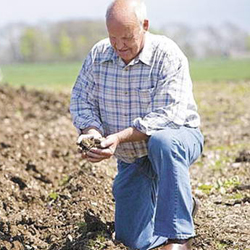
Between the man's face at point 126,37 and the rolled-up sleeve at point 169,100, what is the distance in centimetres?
21

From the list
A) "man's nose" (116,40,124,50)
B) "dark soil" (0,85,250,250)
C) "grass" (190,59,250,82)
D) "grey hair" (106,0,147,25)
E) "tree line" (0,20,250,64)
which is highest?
"grey hair" (106,0,147,25)

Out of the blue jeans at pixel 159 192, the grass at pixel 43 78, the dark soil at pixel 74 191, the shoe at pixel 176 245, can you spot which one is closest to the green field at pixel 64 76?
the grass at pixel 43 78

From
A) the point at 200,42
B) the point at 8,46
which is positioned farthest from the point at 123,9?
the point at 200,42

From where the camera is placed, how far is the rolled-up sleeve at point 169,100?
424 cm

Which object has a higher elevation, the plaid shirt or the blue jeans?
the plaid shirt

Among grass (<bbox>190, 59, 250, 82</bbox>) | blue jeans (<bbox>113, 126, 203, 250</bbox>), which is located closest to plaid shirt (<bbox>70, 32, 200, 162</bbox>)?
blue jeans (<bbox>113, 126, 203, 250</bbox>)

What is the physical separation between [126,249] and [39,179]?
106 inches

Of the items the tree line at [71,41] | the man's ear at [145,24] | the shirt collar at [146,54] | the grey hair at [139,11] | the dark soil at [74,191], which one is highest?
the grey hair at [139,11]

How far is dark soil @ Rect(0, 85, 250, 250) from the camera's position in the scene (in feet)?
15.7

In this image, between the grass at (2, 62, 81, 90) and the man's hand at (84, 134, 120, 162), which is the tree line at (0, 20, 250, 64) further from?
the man's hand at (84, 134, 120, 162)

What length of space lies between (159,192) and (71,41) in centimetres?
7055

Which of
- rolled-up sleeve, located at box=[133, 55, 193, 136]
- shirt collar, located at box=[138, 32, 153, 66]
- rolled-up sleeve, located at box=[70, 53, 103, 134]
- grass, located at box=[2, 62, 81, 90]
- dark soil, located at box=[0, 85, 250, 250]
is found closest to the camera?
rolled-up sleeve, located at box=[133, 55, 193, 136]

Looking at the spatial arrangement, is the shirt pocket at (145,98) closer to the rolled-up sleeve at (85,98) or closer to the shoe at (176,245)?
the rolled-up sleeve at (85,98)

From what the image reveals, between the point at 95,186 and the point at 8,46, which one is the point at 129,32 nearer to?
the point at 95,186
